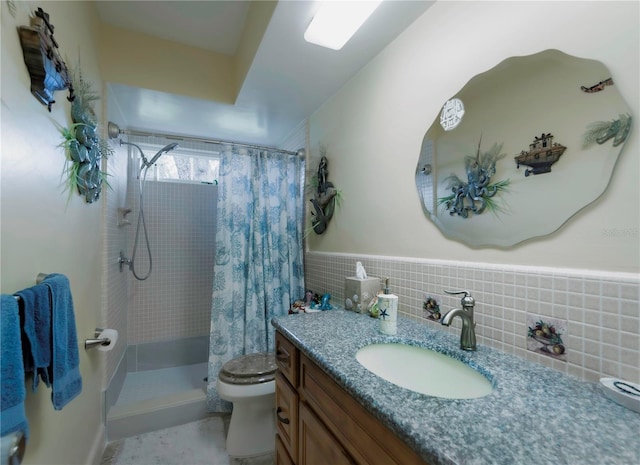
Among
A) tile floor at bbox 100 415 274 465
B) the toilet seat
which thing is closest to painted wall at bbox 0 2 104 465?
tile floor at bbox 100 415 274 465

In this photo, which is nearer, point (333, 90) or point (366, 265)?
point (366, 265)

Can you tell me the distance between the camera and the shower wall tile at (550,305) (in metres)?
0.64

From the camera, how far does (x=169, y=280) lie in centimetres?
269

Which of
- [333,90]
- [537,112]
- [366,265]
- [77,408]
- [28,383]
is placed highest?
[333,90]

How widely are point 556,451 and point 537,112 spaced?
0.85 metres

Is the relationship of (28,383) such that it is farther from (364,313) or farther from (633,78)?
(633,78)

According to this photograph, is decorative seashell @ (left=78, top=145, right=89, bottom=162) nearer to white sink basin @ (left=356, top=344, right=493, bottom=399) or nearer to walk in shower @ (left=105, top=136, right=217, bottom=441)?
walk in shower @ (left=105, top=136, right=217, bottom=441)

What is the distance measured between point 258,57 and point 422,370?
A: 1719mm

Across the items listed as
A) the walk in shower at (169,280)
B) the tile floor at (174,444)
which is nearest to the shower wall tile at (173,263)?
the walk in shower at (169,280)

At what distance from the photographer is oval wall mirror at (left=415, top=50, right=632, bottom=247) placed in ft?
2.30

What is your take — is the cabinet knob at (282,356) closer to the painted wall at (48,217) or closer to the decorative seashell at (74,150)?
the painted wall at (48,217)

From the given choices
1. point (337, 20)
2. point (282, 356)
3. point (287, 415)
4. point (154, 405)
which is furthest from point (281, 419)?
point (337, 20)

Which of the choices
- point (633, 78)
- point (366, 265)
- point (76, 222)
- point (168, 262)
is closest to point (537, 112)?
point (633, 78)

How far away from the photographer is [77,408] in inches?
50.0
